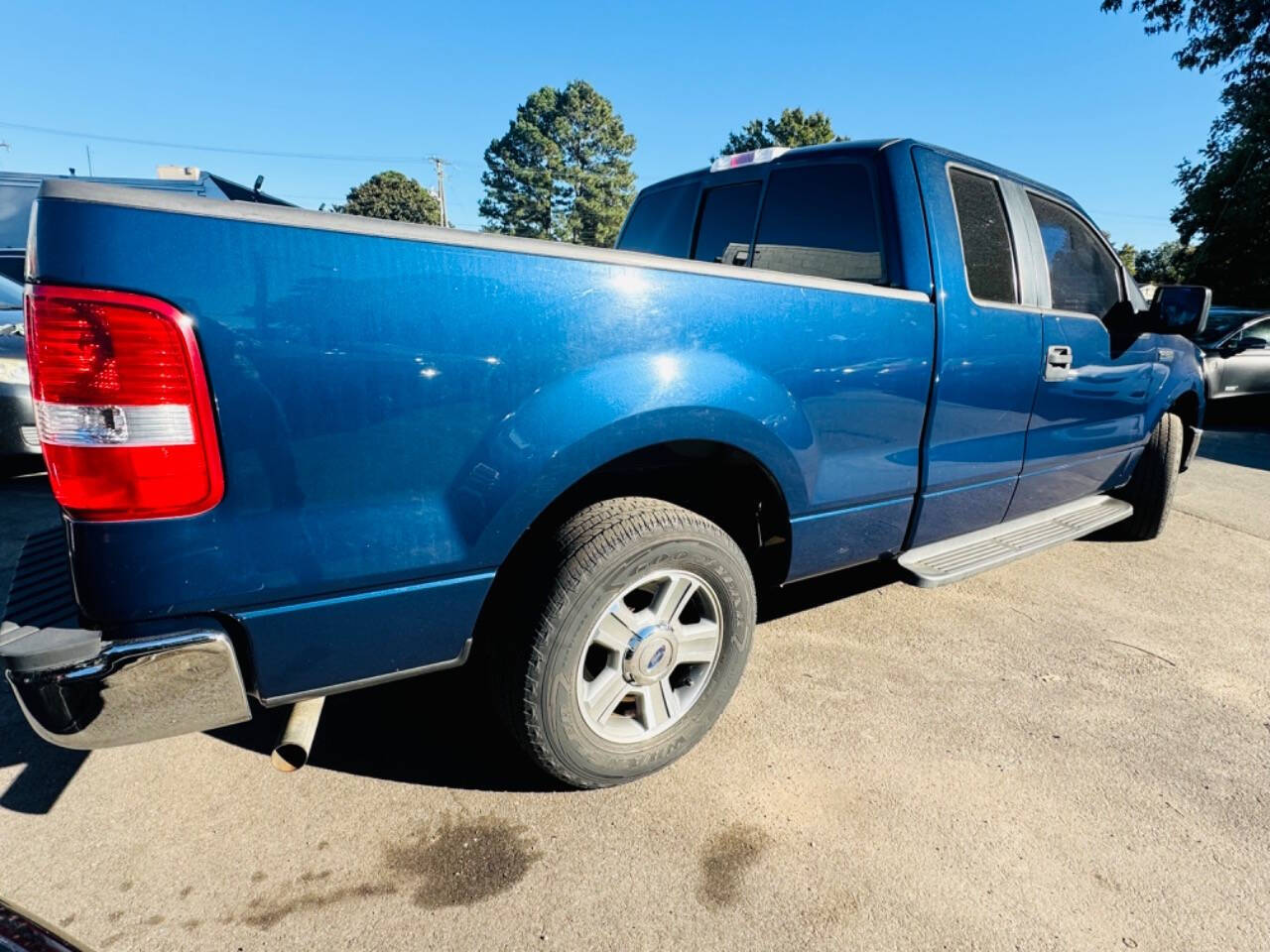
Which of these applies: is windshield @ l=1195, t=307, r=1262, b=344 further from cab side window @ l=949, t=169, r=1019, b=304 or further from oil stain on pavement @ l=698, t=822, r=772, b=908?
oil stain on pavement @ l=698, t=822, r=772, b=908

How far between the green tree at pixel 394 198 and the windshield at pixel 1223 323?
49.5 meters

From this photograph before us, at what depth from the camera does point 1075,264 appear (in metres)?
3.33

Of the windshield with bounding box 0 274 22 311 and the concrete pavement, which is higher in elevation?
the windshield with bounding box 0 274 22 311

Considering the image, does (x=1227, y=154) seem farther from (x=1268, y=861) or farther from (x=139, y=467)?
(x=139, y=467)

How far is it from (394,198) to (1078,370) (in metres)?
56.4

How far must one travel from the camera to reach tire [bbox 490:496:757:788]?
1.79 meters

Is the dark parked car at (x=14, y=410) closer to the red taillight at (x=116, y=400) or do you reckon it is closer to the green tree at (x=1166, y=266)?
the red taillight at (x=116, y=400)

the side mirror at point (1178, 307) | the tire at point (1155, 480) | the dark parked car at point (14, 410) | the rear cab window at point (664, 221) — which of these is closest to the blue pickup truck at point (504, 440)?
the rear cab window at point (664, 221)

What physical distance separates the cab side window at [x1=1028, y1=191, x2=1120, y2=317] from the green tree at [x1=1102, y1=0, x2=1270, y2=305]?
694 inches

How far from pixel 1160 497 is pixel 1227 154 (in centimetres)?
1935

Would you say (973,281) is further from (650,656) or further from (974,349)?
(650,656)

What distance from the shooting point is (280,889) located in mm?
1679

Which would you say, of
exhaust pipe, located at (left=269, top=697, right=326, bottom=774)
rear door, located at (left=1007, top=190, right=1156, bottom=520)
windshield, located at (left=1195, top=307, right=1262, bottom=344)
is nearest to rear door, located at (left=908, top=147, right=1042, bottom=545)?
rear door, located at (left=1007, top=190, right=1156, bottom=520)

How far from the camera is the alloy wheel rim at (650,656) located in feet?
6.46
